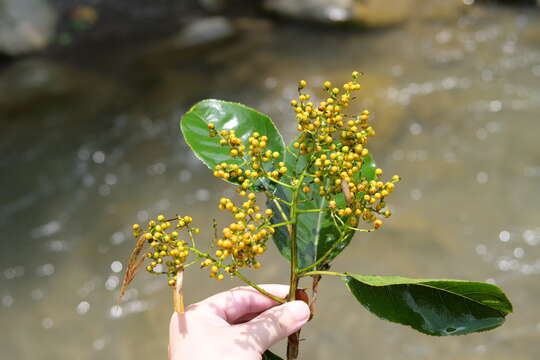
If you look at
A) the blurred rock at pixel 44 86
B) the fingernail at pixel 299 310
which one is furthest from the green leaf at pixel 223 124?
the blurred rock at pixel 44 86

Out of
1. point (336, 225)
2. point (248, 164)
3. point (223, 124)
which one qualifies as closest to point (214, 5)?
point (223, 124)

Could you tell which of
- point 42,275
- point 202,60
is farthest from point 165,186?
point 202,60

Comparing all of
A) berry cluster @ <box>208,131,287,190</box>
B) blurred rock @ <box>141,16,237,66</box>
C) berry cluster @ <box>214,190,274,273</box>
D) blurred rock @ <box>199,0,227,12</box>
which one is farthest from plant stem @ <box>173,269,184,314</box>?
blurred rock @ <box>199,0,227,12</box>

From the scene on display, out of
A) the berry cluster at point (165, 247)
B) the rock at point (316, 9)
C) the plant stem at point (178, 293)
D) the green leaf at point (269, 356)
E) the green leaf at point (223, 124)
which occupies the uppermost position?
the green leaf at point (223, 124)

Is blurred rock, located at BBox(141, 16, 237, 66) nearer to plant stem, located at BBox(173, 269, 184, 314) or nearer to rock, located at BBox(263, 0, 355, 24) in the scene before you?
rock, located at BBox(263, 0, 355, 24)

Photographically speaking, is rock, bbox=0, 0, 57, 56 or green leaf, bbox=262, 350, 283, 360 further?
rock, bbox=0, 0, 57, 56

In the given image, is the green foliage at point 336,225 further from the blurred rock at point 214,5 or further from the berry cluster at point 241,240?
the blurred rock at point 214,5
